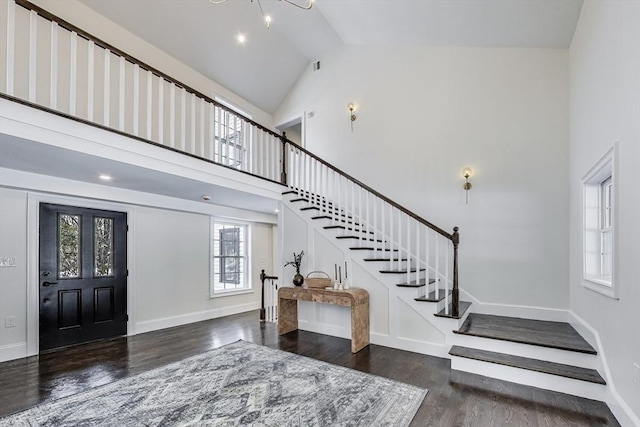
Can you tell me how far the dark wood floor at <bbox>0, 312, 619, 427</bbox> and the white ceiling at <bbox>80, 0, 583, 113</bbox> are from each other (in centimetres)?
448

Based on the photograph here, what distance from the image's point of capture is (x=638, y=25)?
236 centimetres

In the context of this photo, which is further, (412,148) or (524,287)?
(412,148)

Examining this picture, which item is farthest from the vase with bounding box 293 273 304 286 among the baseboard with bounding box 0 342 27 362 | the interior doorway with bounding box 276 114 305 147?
the baseboard with bounding box 0 342 27 362

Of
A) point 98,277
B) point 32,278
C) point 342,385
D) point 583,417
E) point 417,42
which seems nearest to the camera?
point 583,417

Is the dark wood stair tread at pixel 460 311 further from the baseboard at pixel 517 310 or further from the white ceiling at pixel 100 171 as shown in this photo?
the white ceiling at pixel 100 171

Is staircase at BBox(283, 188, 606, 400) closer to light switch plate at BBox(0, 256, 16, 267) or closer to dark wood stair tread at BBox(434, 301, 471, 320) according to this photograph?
dark wood stair tread at BBox(434, 301, 471, 320)

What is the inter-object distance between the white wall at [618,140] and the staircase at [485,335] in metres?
0.34

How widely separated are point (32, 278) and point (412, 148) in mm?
6190

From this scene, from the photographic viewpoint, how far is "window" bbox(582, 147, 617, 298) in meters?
3.44

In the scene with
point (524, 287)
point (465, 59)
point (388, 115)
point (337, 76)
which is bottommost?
point (524, 287)

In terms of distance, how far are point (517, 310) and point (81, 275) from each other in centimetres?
663

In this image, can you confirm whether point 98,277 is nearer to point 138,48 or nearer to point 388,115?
point 138,48

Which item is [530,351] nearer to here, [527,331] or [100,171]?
[527,331]

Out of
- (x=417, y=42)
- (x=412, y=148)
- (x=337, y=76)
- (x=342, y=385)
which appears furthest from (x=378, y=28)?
(x=342, y=385)
